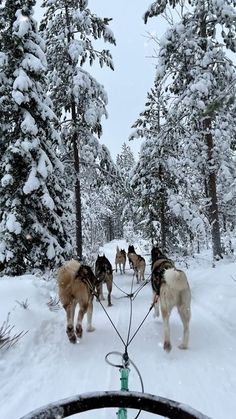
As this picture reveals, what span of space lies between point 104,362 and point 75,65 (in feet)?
49.0

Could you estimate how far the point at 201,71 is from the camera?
14.3m

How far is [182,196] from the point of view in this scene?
774 inches

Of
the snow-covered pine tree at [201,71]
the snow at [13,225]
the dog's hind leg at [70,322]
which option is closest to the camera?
the dog's hind leg at [70,322]

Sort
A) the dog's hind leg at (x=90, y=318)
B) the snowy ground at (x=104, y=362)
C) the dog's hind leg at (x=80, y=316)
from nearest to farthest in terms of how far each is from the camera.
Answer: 1. the snowy ground at (x=104, y=362)
2. the dog's hind leg at (x=80, y=316)
3. the dog's hind leg at (x=90, y=318)

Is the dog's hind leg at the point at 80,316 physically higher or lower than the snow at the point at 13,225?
lower

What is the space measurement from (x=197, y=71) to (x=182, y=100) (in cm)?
118

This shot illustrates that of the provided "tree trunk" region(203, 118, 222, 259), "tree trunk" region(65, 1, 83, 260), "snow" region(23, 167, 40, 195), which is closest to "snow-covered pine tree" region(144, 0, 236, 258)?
"tree trunk" region(203, 118, 222, 259)

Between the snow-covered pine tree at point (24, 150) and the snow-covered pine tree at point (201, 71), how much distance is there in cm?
524

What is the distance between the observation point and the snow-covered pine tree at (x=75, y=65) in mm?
16891

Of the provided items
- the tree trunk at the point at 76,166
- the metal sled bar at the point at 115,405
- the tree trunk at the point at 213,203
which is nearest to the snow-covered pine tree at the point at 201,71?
the tree trunk at the point at 213,203

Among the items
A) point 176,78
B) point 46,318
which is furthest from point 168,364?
point 176,78

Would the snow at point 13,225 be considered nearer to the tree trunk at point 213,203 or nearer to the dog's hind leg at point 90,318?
the dog's hind leg at point 90,318

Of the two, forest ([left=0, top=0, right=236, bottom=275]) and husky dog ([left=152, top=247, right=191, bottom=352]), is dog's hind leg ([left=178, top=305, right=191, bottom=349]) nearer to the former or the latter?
husky dog ([left=152, top=247, right=191, bottom=352])

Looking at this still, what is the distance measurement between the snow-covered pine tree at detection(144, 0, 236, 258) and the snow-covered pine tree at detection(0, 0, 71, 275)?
524cm
